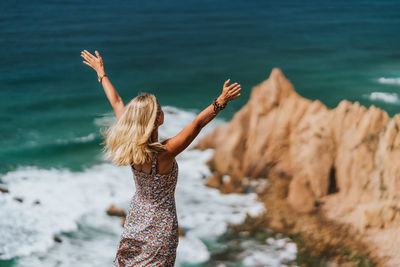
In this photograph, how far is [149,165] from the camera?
9.97ft

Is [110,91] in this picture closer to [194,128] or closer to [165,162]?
[165,162]

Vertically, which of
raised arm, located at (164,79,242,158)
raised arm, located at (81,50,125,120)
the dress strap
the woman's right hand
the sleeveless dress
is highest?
raised arm, located at (81,50,125,120)

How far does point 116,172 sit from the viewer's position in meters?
10.3

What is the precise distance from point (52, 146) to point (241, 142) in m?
5.49

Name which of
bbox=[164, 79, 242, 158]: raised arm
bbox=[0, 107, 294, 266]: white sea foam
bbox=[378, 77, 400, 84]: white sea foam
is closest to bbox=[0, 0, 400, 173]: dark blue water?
bbox=[378, 77, 400, 84]: white sea foam

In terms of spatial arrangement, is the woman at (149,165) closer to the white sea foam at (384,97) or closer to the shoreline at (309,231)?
the shoreline at (309,231)

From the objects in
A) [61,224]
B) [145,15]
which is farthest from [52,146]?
[145,15]

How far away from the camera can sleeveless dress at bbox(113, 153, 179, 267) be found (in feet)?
10.3

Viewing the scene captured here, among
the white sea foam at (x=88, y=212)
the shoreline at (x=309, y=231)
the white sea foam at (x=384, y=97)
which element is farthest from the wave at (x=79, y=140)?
the white sea foam at (x=384, y=97)

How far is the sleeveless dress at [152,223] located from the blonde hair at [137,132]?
0.22m

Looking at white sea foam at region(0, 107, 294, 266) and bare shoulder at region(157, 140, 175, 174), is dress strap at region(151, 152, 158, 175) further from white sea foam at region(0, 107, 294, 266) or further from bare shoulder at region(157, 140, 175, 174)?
white sea foam at region(0, 107, 294, 266)

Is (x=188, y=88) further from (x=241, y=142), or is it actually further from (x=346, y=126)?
(x=346, y=126)

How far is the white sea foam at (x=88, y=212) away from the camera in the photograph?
7172 mm

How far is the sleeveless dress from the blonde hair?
22 centimetres
